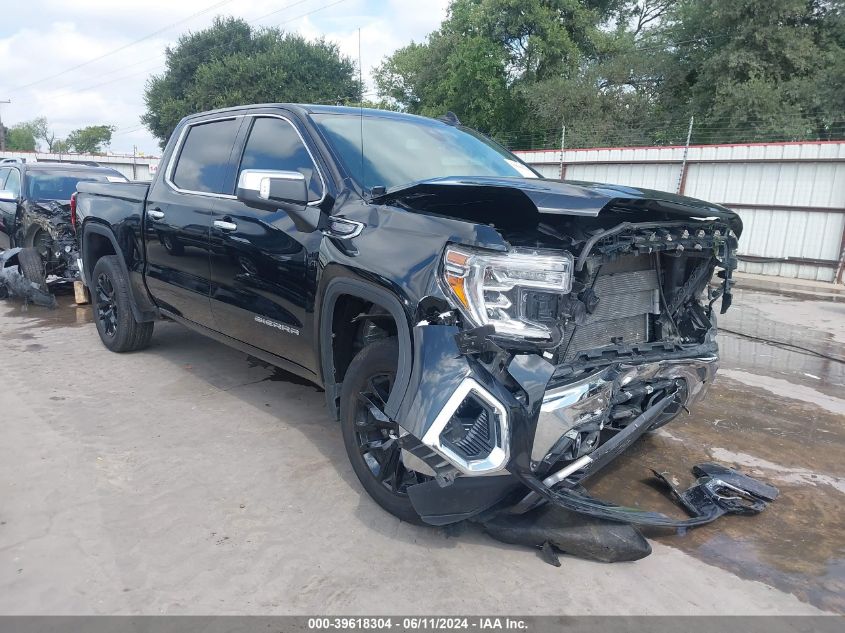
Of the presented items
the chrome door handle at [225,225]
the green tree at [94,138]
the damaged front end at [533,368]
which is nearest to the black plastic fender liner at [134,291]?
the chrome door handle at [225,225]

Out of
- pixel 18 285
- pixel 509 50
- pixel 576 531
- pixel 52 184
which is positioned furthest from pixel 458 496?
pixel 509 50

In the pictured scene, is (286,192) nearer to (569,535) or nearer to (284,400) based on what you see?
(284,400)

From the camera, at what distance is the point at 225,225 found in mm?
3988

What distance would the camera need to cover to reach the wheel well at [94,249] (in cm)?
577

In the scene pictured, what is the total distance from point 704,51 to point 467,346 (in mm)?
25948

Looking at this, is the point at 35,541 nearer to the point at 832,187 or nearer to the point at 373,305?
the point at 373,305

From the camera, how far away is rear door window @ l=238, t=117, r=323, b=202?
137 inches

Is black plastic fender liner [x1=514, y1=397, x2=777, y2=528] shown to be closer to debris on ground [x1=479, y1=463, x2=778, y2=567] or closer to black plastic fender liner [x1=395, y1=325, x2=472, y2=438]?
debris on ground [x1=479, y1=463, x2=778, y2=567]

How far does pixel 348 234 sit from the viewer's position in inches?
122

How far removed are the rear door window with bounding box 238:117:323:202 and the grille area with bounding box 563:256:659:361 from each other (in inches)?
60.4

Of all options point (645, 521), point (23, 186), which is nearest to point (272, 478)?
point (645, 521)

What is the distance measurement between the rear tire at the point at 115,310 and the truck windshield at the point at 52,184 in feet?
10.6

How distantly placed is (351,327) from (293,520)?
100cm

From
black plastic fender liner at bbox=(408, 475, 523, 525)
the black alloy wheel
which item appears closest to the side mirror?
black plastic fender liner at bbox=(408, 475, 523, 525)
